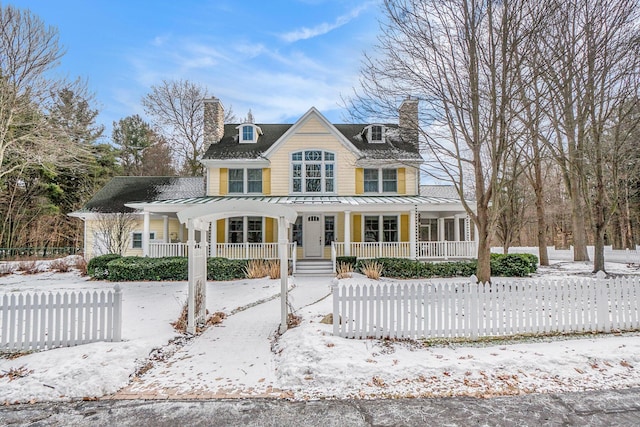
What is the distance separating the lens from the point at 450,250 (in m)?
15.1

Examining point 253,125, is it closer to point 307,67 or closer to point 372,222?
point 307,67

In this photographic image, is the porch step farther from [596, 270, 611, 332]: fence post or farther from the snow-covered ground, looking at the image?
[596, 270, 611, 332]: fence post

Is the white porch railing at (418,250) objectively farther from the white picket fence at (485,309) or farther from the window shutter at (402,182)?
the white picket fence at (485,309)

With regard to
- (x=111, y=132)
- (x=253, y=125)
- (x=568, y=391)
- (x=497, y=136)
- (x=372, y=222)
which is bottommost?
(x=568, y=391)

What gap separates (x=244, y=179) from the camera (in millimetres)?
17078

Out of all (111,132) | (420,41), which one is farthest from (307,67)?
(111,132)

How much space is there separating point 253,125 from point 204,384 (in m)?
16.0

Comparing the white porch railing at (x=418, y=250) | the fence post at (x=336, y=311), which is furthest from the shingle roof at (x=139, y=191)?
the fence post at (x=336, y=311)

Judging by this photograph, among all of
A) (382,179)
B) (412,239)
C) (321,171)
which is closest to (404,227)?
(412,239)

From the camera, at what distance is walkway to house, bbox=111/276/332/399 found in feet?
13.4

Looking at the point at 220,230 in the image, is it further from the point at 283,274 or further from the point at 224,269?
the point at 283,274

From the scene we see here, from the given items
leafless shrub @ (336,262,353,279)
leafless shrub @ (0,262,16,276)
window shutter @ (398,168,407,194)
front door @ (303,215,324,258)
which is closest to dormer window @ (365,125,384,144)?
window shutter @ (398,168,407,194)

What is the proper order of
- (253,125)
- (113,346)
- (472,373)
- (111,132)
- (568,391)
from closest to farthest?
(568,391) → (472,373) → (113,346) → (253,125) → (111,132)

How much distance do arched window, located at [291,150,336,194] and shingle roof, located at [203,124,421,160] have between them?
1784 mm
